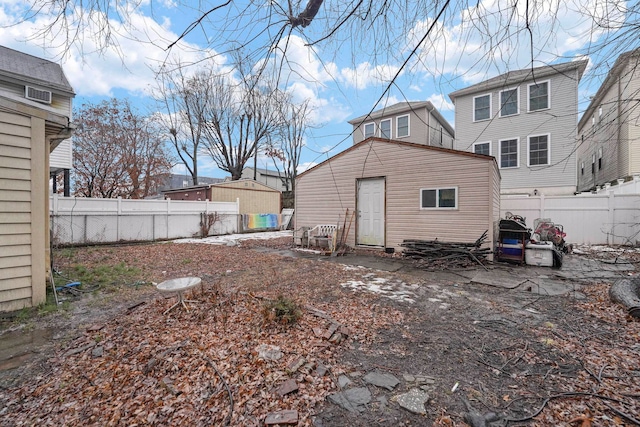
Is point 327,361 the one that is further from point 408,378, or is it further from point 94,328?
point 94,328

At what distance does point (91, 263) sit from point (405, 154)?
904cm

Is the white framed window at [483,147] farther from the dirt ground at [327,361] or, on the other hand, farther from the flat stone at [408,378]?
the flat stone at [408,378]

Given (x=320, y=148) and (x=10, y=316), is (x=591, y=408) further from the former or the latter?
(x=10, y=316)

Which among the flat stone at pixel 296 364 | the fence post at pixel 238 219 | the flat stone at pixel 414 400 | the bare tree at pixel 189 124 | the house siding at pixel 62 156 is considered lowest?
the flat stone at pixel 414 400

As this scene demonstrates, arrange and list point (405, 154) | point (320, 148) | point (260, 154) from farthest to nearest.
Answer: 1. point (260, 154)
2. point (405, 154)
3. point (320, 148)

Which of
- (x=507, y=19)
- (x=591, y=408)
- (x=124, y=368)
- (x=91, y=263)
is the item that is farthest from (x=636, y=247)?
(x=91, y=263)

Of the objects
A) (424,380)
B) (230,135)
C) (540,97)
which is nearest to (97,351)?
(424,380)

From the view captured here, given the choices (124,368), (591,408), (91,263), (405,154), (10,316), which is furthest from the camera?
(405,154)

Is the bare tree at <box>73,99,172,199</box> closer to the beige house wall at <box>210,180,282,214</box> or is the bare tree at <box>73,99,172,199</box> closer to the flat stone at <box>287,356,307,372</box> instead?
the beige house wall at <box>210,180,282,214</box>

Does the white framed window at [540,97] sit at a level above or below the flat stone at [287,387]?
above

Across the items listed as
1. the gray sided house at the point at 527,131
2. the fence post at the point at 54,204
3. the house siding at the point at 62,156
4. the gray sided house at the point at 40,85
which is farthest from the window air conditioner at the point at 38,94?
the gray sided house at the point at 527,131

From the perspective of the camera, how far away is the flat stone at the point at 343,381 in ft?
6.95

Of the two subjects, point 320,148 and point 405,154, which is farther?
point 405,154

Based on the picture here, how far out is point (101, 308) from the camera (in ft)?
12.9
